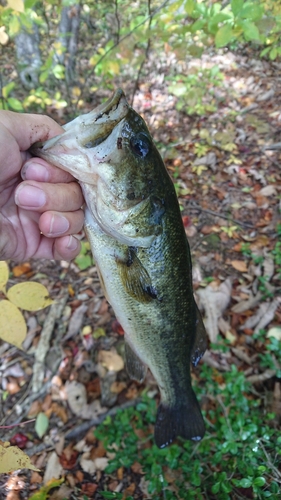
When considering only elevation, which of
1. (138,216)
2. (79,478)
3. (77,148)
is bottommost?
(79,478)

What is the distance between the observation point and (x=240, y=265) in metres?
3.85

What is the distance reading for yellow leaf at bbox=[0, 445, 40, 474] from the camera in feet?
3.39

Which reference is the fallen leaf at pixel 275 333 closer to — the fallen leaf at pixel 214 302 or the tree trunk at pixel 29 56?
the fallen leaf at pixel 214 302

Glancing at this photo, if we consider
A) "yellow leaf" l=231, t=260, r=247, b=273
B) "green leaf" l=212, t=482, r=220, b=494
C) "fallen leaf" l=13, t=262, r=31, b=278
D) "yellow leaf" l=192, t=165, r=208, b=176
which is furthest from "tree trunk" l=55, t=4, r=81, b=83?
"green leaf" l=212, t=482, r=220, b=494

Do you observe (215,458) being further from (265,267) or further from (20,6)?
(20,6)

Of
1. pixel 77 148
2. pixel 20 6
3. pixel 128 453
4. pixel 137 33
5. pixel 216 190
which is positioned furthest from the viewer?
pixel 216 190

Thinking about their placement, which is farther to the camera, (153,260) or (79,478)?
(79,478)

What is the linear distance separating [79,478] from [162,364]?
1348 millimetres

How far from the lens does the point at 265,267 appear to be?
369cm

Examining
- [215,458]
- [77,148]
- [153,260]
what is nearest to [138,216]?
[153,260]

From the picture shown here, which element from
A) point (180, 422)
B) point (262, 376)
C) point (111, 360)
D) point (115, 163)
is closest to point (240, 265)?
point (262, 376)

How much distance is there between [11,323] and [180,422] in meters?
1.40

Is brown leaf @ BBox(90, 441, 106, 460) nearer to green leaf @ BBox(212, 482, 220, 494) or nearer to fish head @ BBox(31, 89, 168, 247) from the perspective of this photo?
green leaf @ BBox(212, 482, 220, 494)

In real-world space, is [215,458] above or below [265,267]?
below
